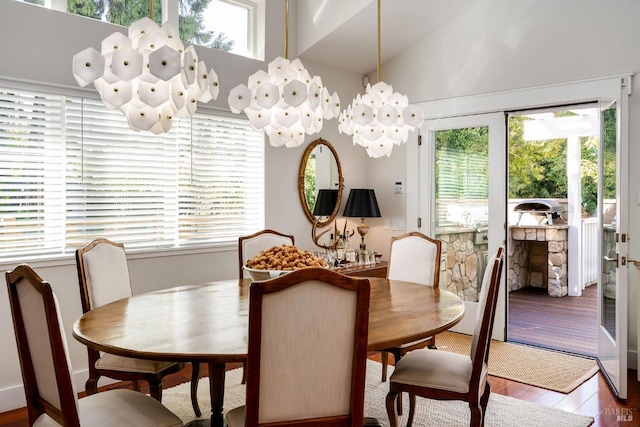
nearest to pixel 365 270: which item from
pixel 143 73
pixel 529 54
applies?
pixel 529 54

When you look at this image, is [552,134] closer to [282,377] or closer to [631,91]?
[631,91]

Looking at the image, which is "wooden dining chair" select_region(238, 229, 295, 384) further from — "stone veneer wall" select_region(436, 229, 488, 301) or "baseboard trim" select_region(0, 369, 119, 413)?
"stone veneer wall" select_region(436, 229, 488, 301)

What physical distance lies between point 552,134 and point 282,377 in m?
6.45

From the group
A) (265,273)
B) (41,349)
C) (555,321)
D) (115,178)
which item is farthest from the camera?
(555,321)

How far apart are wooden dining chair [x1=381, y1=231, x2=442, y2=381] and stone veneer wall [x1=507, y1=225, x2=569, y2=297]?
4.10 metres

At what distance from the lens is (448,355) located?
2553 millimetres

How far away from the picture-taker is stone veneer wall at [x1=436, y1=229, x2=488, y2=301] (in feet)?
15.5

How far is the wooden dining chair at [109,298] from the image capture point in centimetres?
241

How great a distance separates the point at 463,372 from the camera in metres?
2.32

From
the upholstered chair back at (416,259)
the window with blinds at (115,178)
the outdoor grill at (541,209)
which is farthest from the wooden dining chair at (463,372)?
the outdoor grill at (541,209)

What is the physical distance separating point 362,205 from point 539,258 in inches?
150

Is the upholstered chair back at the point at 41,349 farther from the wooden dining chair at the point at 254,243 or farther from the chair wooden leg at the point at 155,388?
the wooden dining chair at the point at 254,243

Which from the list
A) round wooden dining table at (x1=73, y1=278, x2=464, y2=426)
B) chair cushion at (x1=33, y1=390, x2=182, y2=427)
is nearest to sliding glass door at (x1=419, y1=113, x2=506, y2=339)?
round wooden dining table at (x1=73, y1=278, x2=464, y2=426)

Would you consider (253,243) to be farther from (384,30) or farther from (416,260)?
(384,30)
